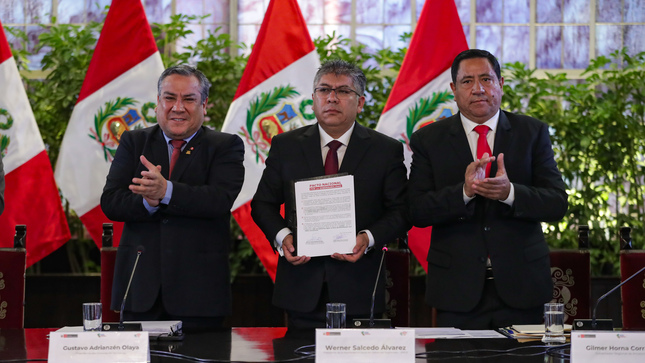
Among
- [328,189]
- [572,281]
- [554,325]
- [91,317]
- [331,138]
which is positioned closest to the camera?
[91,317]

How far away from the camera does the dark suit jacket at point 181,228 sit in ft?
9.14

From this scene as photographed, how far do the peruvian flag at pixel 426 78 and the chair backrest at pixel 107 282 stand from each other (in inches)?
59.4

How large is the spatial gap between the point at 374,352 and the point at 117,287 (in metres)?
1.31

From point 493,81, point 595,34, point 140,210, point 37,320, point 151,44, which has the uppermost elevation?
point 595,34

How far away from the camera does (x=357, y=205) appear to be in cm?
284

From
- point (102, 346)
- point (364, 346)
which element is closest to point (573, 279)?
point (364, 346)

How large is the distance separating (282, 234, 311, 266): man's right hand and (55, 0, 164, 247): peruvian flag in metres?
1.72

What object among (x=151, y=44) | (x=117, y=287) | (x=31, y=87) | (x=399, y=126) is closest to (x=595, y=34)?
(x=399, y=126)

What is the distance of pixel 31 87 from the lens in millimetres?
5512

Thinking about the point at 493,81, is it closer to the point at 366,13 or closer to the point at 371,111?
the point at 371,111

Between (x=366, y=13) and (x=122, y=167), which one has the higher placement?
(x=366, y=13)

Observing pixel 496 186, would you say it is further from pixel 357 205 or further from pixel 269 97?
pixel 269 97

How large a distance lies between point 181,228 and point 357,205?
0.64 metres

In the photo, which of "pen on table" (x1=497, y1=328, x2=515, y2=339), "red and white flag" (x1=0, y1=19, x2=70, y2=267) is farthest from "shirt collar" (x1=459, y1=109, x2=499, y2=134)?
"red and white flag" (x1=0, y1=19, x2=70, y2=267)
